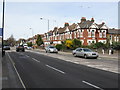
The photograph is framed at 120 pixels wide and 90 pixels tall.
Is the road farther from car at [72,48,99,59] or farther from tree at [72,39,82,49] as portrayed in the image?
tree at [72,39,82,49]

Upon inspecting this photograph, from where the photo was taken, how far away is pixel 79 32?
61531 mm

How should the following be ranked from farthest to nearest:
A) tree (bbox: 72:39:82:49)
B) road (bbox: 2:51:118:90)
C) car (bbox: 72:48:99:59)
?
1. tree (bbox: 72:39:82:49)
2. car (bbox: 72:48:99:59)
3. road (bbox: 2:51:118:90)

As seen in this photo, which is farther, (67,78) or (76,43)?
(76,43)

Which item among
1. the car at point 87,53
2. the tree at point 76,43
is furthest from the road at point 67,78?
the tree at point 76,43

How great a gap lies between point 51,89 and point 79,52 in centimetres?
2147

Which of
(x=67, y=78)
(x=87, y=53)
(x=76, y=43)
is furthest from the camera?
(x=76, y=43)

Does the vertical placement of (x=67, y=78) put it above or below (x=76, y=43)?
below

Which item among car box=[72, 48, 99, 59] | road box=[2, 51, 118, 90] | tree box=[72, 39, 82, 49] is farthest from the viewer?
tree box=[72, 39, 82, 49]

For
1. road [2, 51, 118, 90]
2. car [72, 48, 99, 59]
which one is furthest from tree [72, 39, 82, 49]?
road [2, 51, 118, 90]

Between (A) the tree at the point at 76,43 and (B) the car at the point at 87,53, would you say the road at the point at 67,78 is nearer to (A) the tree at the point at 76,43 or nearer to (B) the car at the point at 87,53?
(B) the car at the point at 87,53

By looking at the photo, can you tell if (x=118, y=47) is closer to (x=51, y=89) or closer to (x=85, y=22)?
(x=85, y=22)

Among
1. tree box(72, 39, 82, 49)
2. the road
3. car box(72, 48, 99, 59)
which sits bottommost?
the road

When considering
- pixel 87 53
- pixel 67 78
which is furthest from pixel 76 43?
pixel 67 78

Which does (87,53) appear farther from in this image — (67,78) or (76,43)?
(76,43)
